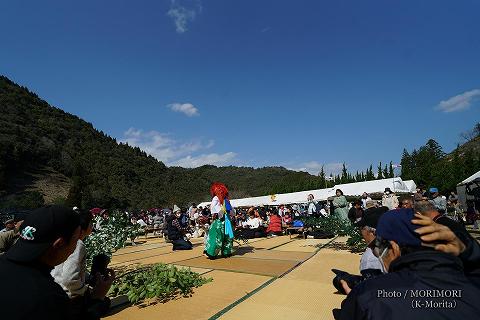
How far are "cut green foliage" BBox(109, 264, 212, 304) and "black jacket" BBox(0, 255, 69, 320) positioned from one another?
3.20 metres

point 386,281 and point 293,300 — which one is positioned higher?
point 386,281

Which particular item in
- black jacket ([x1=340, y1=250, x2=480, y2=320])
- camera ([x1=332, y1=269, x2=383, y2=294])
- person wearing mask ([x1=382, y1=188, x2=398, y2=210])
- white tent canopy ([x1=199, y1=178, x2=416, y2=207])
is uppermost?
white tent canopy ([x1=199, y1=178, x2=416, y2=207])

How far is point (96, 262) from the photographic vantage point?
3.05 metres

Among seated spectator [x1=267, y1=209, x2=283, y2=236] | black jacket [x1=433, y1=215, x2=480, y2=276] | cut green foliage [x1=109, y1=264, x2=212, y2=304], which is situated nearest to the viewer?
black jacket [x1=433, y1=215, x2=480, y2=276]

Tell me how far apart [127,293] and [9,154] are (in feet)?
168

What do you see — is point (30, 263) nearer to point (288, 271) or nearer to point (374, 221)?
point (374, 221)

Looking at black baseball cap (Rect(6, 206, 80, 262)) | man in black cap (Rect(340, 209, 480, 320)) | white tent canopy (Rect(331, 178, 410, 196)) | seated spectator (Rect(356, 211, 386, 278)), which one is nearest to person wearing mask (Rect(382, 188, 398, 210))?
seated spectator (Rect(356, 211, 386, 278))

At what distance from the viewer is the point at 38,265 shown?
159cm

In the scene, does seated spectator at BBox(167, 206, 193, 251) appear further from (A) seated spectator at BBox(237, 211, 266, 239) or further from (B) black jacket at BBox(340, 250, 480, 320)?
(B) black jacket at BBox(340, 250, 480, 320)

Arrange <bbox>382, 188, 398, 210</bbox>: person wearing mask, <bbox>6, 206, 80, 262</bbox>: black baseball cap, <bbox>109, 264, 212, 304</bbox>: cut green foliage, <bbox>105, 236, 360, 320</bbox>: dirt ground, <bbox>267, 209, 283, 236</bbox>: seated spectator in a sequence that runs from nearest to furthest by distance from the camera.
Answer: <bbox>6, 206, 80, 262</bbox>: black baseball cap, <bbox>105, 236, 360, 320</bbox>: dirt ground, <bbox>109, 264, 212, 304</bbox>: cut green foliage, <bbox>382, 188, 398, 210</bbox>: person wearing mask, <bbox>267, 209, 283, 236</bbox>: seated spectator

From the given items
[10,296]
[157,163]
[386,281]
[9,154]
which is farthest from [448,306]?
[157,163]

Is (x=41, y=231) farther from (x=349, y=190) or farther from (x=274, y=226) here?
(x=349, y=190)

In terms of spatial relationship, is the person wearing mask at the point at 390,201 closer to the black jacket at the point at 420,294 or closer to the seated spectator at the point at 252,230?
the seated spectator at the point at 252,230

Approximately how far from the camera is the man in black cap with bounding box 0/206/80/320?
55.4 inches
